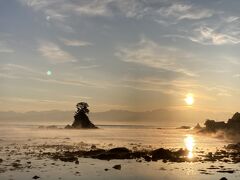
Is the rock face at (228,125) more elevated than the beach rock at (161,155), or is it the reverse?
the rock face at (228,125)

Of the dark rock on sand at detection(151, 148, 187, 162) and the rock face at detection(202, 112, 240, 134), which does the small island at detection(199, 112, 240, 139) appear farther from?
the dark rock on sand at detection(151, 148, 187, 162)

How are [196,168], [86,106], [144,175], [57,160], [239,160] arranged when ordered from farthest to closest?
[86,106] < [239,160] < [57,160] < [196,168] < [144,175]

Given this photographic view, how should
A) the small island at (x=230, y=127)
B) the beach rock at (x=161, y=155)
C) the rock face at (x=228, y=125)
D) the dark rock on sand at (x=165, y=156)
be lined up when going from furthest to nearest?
the rock face at (x=228, y=125), the small island at (x=230, y=127), the beach rock at (x=161, y=155), the dark rock on sand at (x=165, y=156)

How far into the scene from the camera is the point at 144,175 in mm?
42031

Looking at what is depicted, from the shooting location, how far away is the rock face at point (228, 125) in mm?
140000

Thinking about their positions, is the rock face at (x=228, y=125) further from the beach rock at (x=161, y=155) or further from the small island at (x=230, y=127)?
the beach rock at (x=161, y=155)

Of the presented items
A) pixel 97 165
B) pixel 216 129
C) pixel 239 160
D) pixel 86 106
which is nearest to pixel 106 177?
pixel 97 165

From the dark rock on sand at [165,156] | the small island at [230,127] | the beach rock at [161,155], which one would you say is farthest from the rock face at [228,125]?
the beach rock at [161,155]

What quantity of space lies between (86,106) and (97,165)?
147 metres

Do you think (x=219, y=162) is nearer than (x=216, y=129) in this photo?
Yes

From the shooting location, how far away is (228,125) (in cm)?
14950

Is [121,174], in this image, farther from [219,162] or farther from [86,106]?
[86,106]

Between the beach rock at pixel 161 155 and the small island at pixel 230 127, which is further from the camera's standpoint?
the small island at pixel 230 127

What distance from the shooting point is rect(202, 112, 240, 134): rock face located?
14000 cm
